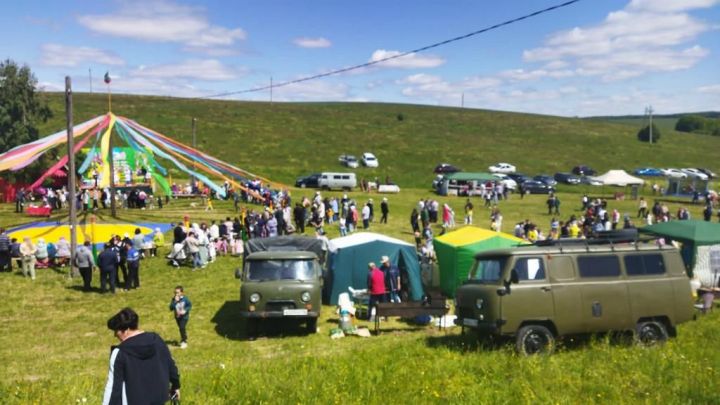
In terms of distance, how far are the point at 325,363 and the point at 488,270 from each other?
3.73 metres

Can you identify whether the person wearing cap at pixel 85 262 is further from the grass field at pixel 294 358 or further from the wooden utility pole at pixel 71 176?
the wooden utility pole at pixel 71 176

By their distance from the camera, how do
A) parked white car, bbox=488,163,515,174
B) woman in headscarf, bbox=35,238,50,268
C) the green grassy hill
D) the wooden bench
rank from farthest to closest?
the green grassy hill
parked white car, bbox=488,163,515,174
woman in headscarf, bbox=35,238,50,268
the wooden bench

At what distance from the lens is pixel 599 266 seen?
37.4 ft

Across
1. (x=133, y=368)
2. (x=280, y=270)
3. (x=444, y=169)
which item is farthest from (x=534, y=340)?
(x=444, y=169)

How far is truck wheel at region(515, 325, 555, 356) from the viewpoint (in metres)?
10.8

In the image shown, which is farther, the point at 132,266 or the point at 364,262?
the point at 132,266

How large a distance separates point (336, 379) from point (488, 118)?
11292cm

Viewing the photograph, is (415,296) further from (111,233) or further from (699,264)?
(111,233)

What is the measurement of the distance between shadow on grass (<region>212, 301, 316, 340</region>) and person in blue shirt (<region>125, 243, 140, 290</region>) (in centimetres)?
410

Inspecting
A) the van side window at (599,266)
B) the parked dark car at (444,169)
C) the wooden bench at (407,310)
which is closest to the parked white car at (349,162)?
the parked dark car at (444,169)

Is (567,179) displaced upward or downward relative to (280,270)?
upward

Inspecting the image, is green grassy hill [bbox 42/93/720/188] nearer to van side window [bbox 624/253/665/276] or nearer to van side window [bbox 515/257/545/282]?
van side window [bbox 624/253/665/276]

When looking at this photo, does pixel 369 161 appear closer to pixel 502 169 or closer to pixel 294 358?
pixel 502 169

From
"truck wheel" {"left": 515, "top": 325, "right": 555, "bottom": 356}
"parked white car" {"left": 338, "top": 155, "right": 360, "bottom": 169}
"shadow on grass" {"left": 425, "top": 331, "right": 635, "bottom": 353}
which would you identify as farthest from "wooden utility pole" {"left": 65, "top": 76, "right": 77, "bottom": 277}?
"parked white car" {"left": 338, "top": 155, "right": 360, "bottom": 169}
